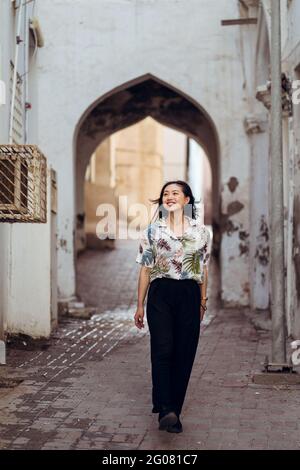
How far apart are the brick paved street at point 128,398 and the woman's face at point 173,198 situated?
139 cm

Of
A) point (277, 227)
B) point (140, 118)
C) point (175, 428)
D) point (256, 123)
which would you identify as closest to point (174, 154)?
point (140, 118)

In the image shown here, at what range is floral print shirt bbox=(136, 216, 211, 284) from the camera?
5297mm

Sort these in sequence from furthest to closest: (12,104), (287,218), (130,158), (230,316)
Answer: (130,158) < (230,316) < (287,218) < (12,104)

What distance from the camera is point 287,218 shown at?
10.1 meters

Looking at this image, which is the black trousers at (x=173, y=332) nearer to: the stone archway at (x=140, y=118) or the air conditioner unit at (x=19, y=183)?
the air conditioner unit at (x=19, y=183)

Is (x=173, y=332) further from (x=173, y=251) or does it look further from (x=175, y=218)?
(x=175, y=218)

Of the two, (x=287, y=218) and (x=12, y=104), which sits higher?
(x=12, y=104)

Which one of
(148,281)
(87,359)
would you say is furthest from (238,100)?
(148,281)

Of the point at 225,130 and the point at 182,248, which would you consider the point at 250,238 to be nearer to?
the point at 225,130


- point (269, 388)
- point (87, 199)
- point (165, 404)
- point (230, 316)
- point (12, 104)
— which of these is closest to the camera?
point (165, 404)

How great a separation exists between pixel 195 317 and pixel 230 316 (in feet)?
24.1

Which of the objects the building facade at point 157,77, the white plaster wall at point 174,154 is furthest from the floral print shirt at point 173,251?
the white plaster wall at point 174,154

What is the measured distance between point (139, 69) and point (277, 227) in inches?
296

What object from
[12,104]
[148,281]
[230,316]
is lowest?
[230,316]
